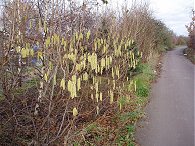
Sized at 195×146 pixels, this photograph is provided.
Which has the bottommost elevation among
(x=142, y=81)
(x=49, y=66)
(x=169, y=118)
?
(x=169, y=118)

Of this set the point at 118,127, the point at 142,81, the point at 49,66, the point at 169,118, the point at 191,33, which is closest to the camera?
the point at 49,66

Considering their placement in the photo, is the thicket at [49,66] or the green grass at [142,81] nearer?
the thicket at [49,66]

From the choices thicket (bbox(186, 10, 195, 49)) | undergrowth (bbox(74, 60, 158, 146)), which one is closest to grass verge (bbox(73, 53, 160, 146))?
undergrowth (bbox(74, 60, 158, 146))

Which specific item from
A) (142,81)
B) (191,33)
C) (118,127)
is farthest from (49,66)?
(191,33)

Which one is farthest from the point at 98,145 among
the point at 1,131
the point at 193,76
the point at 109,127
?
the point at 193,76

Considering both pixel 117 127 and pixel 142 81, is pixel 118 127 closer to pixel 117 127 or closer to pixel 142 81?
pixel 117 127

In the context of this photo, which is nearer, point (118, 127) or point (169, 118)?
point (118, 127)

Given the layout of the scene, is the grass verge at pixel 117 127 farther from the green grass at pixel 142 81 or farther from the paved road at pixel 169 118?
the green grass at pixel 142 81

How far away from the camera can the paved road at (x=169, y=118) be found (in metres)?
8.59

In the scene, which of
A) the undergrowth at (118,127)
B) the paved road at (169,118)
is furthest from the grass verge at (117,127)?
the paved road at (169,118)

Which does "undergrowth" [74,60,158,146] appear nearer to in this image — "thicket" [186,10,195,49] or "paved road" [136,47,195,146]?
"paved road" [136,47,195,146]

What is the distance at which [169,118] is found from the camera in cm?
1062

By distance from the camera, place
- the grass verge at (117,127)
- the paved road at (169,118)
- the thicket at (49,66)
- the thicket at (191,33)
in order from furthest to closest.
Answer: the thicket at (191,33), the paved road at (169,118), the grass verge at (117,127), the thicket at (49,66)

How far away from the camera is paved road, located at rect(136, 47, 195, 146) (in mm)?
8594
